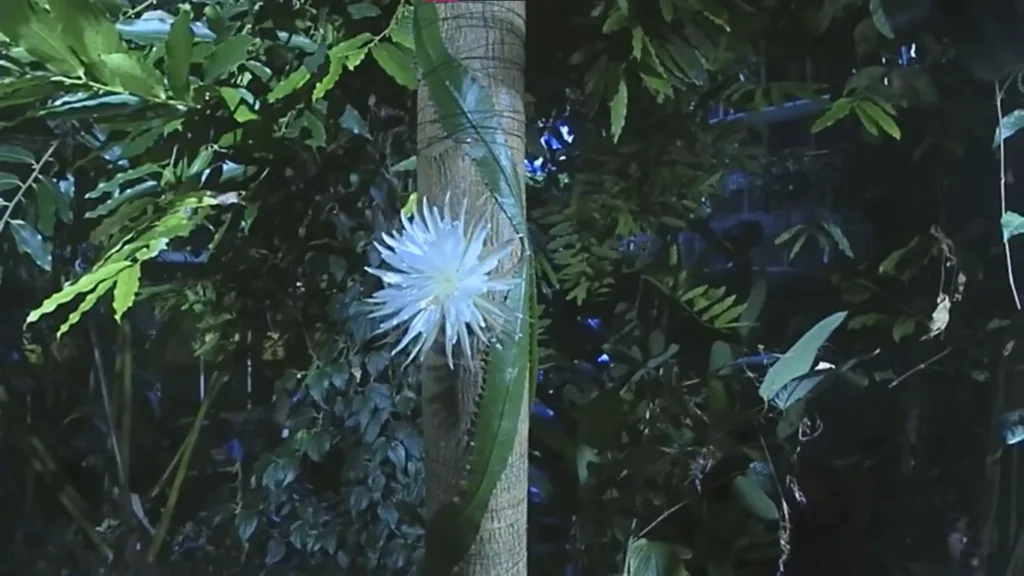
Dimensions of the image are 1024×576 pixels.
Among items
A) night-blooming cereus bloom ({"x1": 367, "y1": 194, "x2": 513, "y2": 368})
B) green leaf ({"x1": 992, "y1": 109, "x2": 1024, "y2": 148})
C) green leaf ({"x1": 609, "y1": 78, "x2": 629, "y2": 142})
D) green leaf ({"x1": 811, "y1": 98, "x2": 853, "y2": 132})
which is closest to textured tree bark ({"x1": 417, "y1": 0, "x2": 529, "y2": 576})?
night-blooming cereus bloom ({"x1": 367, "y1": 194, "x2": 513, "y2": 368})

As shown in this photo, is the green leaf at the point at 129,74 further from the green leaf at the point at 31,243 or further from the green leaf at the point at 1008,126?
the green leaf at the point at 1008,126

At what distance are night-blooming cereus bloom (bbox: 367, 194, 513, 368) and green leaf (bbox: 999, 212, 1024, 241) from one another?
33cm

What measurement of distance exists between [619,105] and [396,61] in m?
0.14

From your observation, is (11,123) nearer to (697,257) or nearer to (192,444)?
(192,444)

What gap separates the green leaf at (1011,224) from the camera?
528 millimetres

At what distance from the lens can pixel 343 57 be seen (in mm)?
477

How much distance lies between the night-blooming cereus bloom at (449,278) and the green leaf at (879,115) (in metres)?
0.27

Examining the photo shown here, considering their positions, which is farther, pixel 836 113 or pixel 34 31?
pixel 836 113

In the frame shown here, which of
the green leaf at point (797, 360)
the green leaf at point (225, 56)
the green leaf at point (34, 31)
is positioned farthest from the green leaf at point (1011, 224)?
the green leaf at point (34, 31)

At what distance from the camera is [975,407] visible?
555mm

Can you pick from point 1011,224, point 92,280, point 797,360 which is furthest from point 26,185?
point 1011,224

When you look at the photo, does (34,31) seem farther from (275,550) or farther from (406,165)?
(275,550)

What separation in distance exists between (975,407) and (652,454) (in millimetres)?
210

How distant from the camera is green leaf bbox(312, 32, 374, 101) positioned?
474 mm
